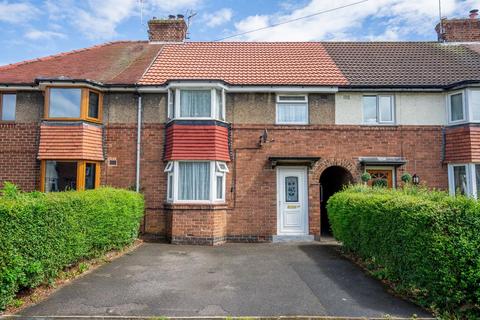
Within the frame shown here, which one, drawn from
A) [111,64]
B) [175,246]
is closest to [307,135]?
[175,246]

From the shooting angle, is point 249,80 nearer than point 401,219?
No

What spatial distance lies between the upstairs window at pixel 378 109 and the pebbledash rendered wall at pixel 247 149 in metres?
0.35

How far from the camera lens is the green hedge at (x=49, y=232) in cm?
472

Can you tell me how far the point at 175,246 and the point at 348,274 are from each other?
5.03 meters

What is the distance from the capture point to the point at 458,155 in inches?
414

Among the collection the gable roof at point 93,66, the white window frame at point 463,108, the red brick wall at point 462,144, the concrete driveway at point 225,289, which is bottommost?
the concrete driveway at point 225,289

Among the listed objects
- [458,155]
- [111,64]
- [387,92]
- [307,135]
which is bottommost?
[458,155]

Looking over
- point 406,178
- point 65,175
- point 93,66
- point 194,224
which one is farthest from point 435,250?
point 93,66

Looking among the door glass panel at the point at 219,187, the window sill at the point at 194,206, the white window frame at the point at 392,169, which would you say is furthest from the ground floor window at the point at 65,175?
the white window frame at the point at 392,169

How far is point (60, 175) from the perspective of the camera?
10414 mm

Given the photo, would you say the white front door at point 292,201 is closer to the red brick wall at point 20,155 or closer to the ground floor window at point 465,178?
the ground floor window at point 465,178

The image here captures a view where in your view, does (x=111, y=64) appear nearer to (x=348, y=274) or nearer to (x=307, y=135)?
(x=307, y=135)

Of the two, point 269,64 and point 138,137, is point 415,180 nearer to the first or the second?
point 269,64

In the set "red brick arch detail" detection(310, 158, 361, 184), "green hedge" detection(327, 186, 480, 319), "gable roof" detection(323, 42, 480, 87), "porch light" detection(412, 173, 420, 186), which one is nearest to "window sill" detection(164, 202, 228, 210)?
"red brick arch detail" detection(310, 158, 361, 184)
